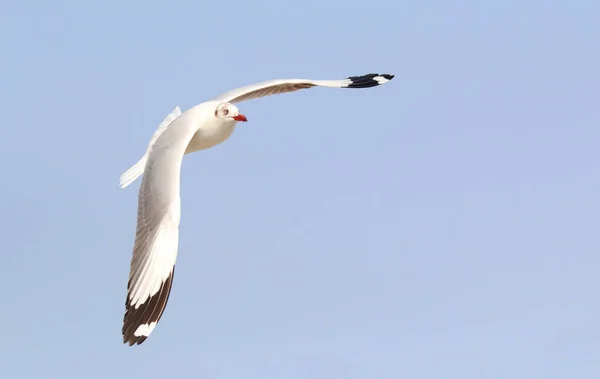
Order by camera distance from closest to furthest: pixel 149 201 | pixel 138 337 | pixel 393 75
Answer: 1. pixel 138 337
2. pixel 149 201
3. pixel 393 75

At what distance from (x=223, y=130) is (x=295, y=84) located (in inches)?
73.9

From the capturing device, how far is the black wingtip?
14.5m

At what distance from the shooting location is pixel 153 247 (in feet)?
32.8

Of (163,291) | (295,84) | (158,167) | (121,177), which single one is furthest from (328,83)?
(163,291)

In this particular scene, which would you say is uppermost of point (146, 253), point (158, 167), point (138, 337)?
point (158, 167)

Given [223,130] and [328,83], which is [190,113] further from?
[328,83]

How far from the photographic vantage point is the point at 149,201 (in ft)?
34.0

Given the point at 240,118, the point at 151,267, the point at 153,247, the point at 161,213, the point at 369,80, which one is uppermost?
the point at 369,80

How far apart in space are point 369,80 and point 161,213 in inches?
213

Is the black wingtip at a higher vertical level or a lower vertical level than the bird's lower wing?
higher

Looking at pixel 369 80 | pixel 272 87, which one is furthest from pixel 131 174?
pixel 369 80

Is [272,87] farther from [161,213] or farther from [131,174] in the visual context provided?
[161,213]

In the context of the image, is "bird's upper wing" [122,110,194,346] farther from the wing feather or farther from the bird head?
the bird head

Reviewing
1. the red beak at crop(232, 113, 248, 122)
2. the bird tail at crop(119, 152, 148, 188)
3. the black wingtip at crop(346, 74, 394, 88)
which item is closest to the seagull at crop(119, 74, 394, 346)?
the red beak at crop(232, 113, 248, 122)
